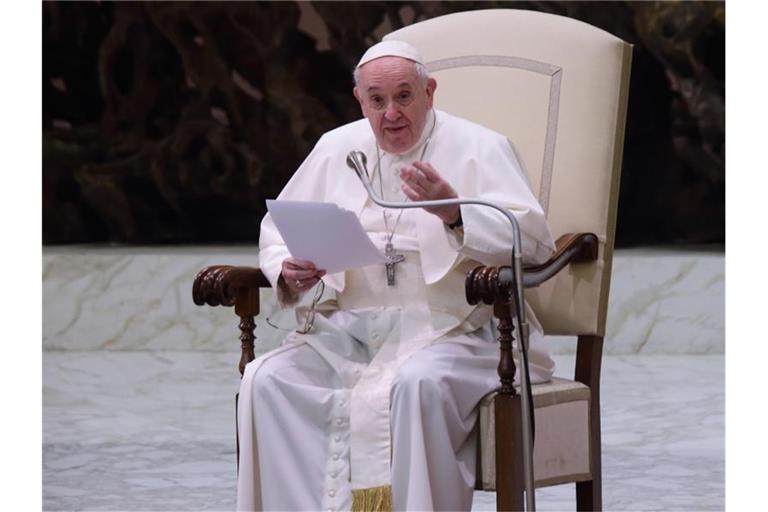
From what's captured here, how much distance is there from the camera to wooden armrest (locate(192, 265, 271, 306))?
154 inches

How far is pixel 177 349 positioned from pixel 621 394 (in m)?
2.76

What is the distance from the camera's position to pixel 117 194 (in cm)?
1041

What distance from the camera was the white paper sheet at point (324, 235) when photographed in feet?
11.8

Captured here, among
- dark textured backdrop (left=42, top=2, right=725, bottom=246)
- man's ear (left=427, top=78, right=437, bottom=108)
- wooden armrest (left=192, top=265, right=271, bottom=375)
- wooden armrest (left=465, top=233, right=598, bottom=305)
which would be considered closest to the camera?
wooden armrest (left=465, top=233, right=598, bottom=305)

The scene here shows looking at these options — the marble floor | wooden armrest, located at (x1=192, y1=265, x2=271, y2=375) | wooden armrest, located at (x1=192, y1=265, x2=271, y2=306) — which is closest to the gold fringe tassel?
wooden armrest, located at (x1=192, y1=265, x2=271, y2=375)

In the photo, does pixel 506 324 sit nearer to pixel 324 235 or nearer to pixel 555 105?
pixel 324 235

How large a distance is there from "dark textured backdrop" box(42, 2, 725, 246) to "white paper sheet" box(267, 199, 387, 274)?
6.41 meters

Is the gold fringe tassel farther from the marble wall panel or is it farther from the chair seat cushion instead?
the marble wall panel

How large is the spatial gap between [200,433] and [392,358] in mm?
2463

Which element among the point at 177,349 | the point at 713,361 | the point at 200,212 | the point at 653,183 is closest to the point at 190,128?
the point at 200,212

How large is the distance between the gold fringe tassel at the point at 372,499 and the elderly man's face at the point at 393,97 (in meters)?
0.95

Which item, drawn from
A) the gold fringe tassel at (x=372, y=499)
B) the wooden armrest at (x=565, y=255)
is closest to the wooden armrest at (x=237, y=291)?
the gold fringe tassel at (x=372, y=499)

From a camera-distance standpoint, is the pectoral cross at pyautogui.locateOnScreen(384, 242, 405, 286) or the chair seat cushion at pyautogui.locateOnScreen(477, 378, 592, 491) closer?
the chair seat cushion at pyautogui.locateOnScreen(477, 378, 592, 491)

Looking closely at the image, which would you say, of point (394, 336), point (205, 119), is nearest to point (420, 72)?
point (394, 336)
